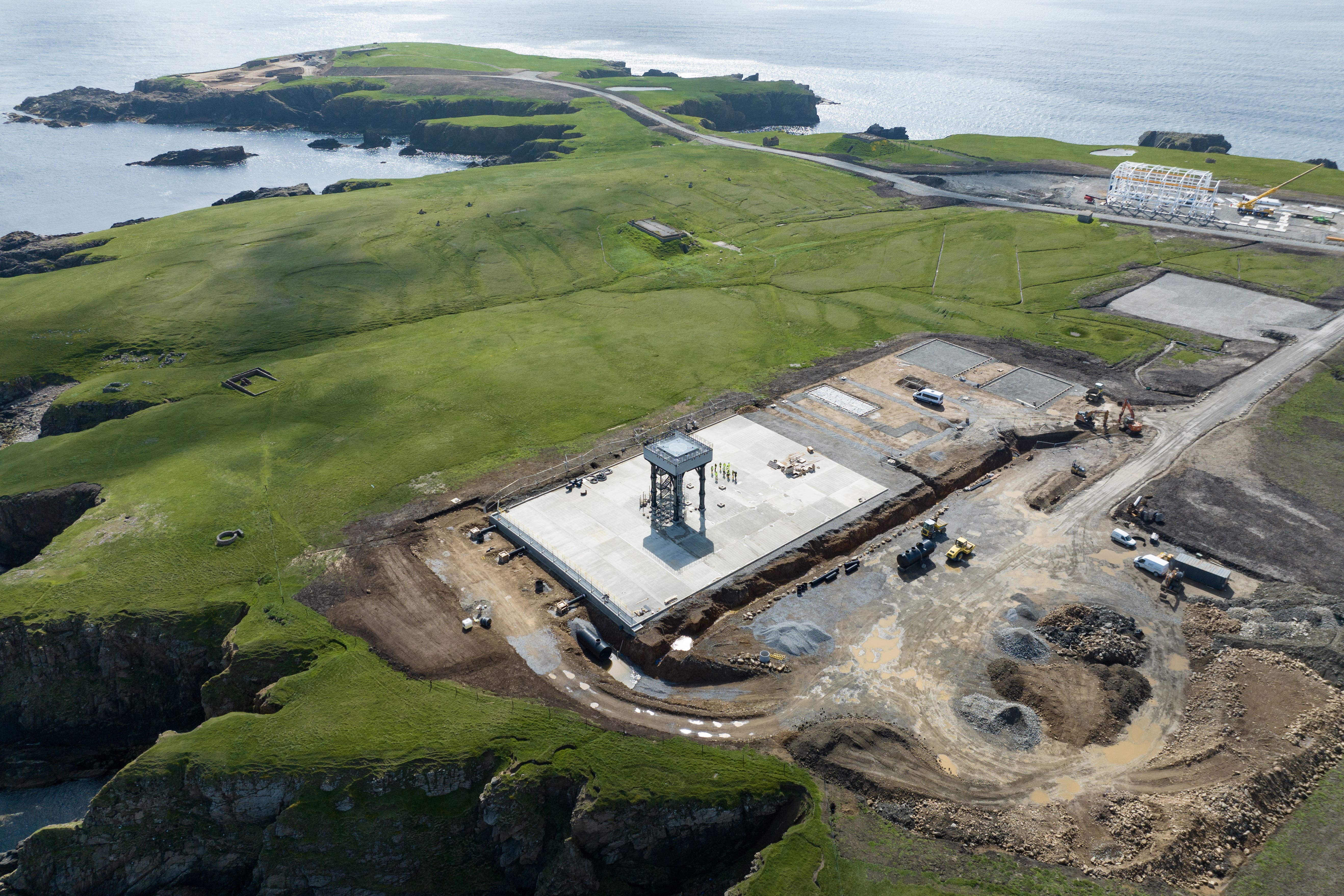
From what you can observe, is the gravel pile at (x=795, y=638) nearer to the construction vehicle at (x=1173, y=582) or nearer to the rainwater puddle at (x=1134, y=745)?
the rainwater puddle at (x=1134, y=745)

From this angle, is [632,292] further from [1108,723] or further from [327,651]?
[1108,723]

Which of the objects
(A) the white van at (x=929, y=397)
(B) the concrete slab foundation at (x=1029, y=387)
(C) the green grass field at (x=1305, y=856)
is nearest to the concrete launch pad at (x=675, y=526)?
(A) the white van at (x=929, y=397)

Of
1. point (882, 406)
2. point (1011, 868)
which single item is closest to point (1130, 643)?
point (1011, 868)

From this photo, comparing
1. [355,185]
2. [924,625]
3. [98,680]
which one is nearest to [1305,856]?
[924,625]

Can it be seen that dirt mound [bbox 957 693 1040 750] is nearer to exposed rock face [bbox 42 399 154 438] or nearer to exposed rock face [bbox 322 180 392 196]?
exposed rock face [bbox 42 399 154 438]

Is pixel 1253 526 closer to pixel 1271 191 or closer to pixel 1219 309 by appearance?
pixel 1219 309

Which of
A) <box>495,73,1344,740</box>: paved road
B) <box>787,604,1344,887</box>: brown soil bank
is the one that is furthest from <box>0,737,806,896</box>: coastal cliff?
<box>495,73,1344,740</box>: paved road
